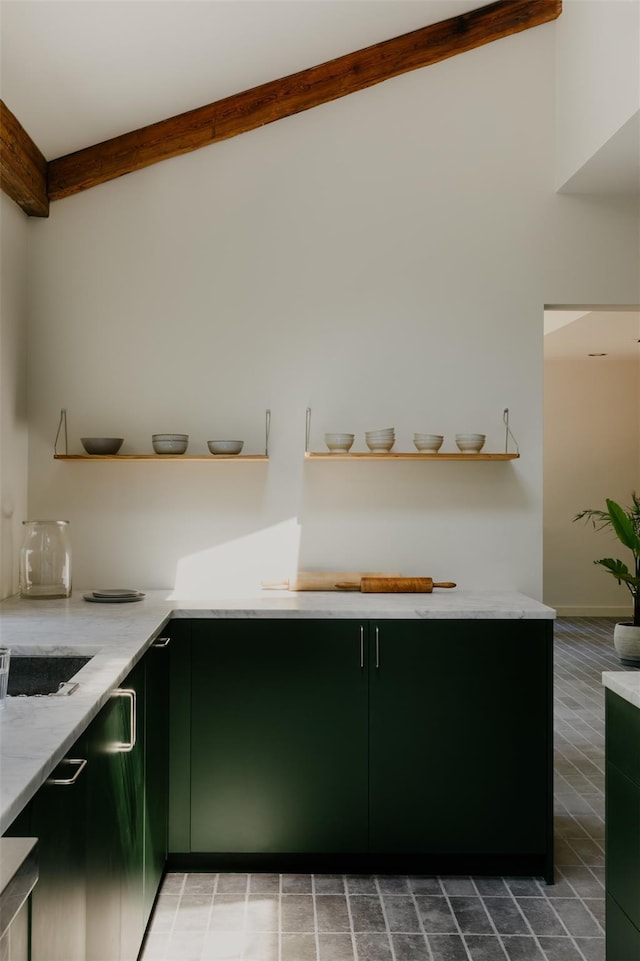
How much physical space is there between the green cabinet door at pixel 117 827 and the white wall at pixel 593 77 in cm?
251

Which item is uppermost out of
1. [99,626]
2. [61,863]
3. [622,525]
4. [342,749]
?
[622,525]

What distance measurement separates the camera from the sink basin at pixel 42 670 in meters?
2.38

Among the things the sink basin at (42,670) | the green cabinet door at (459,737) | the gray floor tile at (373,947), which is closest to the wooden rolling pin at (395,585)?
the green cabinet door at (459,737)

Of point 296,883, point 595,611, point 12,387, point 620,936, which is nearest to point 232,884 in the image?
point 296,883

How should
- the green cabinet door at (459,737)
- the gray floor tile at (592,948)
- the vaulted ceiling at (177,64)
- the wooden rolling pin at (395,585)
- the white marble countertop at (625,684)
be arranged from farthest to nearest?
the wooden rolling pin at (395,585) → the green cabinet door at (459,737) → the vaulted ceiling at (177,64) → the gray floor tile at (592,948) → the white marble countertop at (625,684)

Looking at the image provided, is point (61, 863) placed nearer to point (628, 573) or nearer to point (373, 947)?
point (373, 947)

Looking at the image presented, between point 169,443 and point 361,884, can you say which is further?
point 169,443

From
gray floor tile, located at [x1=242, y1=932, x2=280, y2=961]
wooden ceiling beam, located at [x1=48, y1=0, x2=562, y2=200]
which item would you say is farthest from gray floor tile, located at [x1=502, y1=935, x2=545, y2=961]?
wooden ceiling beam, located at [x1=48, y1=0, x2=562, y2=200]

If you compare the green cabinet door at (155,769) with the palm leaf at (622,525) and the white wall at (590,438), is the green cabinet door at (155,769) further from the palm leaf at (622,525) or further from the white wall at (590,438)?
the white wall at (590,438)

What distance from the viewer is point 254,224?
3.72m

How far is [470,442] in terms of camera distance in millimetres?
3541

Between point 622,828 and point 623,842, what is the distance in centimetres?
3

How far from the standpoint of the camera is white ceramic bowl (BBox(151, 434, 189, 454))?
350 cm

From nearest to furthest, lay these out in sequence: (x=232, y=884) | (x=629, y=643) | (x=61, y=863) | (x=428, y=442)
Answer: (x=61, y=863) < (x=232, y=884) < (x=428, y=442) < (x=629, y=643)
